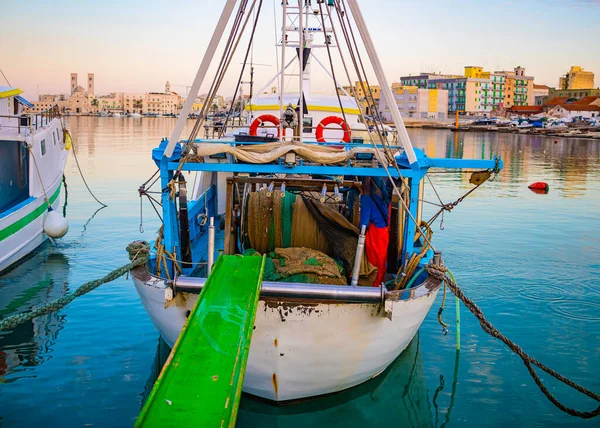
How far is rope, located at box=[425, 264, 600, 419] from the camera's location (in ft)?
22.1

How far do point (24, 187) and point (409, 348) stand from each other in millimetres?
13017

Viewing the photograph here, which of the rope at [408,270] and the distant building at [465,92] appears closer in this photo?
the rope at [408,270]

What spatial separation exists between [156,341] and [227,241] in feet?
7.25

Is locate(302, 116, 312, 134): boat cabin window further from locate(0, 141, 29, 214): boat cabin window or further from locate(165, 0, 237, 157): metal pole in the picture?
locate(165, 0, 237, 157): metal pole

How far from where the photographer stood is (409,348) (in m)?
9.69

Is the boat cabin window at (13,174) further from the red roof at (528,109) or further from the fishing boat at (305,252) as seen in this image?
the red roof at (528,109)

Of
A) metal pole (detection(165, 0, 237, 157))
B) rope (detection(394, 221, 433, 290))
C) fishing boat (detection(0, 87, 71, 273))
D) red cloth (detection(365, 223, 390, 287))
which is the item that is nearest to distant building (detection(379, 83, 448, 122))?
fishing boat (detection(0, 87, 71, 273))

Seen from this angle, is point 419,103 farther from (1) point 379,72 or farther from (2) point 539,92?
(1) point 379,72

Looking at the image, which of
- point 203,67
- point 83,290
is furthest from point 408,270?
point 83,290

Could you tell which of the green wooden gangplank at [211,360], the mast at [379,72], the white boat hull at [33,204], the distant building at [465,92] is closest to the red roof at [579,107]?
the distant building at [465,92]

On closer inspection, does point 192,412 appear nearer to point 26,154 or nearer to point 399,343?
point 399,343

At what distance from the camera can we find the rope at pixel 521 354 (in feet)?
22.1

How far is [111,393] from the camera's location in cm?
798

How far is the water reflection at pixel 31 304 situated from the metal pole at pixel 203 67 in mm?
3968
